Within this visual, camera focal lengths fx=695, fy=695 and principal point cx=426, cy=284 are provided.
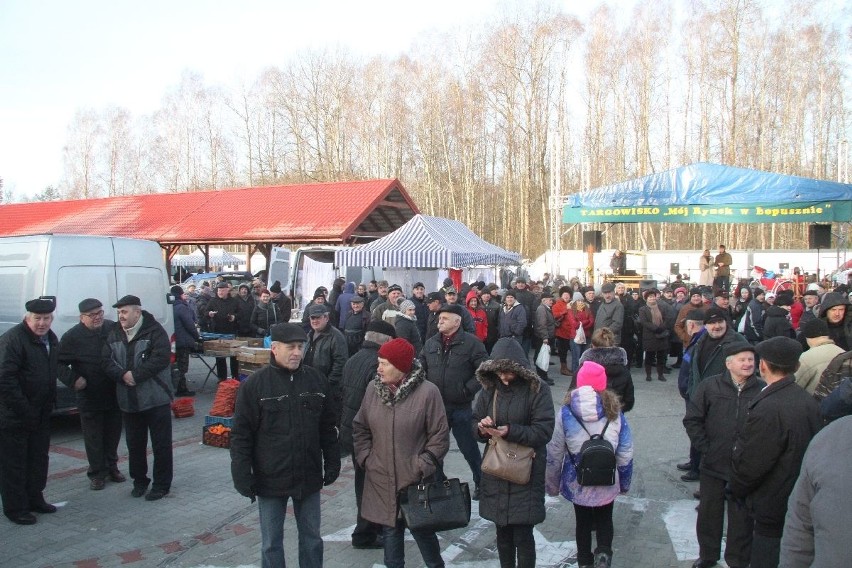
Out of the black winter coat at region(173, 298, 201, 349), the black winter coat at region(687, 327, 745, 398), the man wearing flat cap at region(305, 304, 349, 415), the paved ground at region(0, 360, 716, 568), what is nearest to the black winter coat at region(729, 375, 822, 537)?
the paved ground at region(0, 360, 716, 568)

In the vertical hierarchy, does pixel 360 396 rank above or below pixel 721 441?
above

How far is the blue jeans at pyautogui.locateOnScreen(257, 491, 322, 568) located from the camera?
412 cm

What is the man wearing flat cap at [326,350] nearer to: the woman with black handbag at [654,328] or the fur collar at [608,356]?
the fur collar at [608,356]

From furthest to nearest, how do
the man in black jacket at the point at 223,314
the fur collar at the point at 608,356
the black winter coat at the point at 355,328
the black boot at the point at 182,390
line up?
the man in black jacket at the point at 223,314 < the black boot at the point at 182,390 < the black winter coat at the point at 355,328 < the fur collar at the point at 608,356

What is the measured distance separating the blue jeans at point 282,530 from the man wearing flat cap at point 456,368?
191 cm

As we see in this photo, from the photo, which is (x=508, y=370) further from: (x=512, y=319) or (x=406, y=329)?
(x=512, y=319)

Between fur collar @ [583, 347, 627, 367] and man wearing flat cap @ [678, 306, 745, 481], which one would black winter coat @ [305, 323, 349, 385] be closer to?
fur collar @ [583, 347, 627, 367]

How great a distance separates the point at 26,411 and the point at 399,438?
3421mm

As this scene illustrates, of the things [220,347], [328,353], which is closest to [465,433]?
[328,353]

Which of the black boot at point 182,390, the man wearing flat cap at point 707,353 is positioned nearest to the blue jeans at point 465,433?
the man wearing flat cap at point 707,353

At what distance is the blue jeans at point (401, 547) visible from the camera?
4.14 metres

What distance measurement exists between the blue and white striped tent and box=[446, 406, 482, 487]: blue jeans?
9.61 meters

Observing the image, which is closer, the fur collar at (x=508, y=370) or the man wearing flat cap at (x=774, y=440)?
the man wearing flat cap at (x=774, y=440)

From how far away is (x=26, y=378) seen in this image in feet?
18.7
